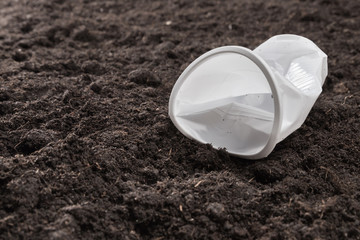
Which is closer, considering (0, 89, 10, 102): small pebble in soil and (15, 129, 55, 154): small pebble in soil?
(15, 129, 55, 154): small pebble in soil

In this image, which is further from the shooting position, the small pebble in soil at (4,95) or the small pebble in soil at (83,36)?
the small pebble in soil at (83,36)

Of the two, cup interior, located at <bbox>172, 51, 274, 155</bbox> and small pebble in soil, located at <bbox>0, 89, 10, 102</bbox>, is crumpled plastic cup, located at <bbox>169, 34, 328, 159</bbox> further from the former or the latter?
small pebble in soil, located at <bbox>0, 89, 10, 102</bbox>

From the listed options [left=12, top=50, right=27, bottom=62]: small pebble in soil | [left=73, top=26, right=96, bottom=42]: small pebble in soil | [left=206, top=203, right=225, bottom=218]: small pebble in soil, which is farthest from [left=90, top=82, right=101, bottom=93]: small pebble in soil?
[left=206, top=203, right=225, bottom=218]: small pebble in soil

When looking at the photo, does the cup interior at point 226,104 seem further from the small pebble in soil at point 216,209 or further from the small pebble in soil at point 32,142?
the small pebble in soil at point 32,142

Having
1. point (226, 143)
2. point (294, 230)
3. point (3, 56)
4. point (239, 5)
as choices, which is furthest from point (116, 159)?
point (239, 5)

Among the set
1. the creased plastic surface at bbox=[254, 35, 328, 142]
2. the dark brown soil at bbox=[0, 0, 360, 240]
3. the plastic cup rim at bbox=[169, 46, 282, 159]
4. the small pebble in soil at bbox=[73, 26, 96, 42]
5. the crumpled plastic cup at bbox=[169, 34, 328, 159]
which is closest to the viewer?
the dark brown soil at bbox=[0, 0, 360, 240]

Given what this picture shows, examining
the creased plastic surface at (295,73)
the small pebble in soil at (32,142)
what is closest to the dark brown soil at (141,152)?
the small pebble in soil at (32,142)

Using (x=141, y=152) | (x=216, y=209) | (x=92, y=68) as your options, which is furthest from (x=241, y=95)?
(x=92, y=68)
